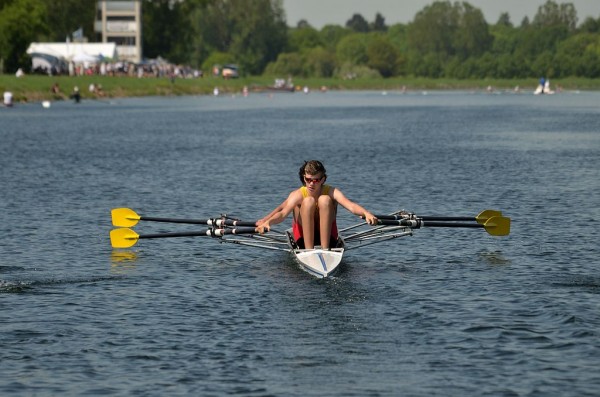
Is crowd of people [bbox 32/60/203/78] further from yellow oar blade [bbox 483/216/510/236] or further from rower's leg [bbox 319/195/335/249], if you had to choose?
rower's leg [bbox 319/195/335/249]

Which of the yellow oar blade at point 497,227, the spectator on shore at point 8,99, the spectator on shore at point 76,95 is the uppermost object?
the yellow oar blade at point 497,227

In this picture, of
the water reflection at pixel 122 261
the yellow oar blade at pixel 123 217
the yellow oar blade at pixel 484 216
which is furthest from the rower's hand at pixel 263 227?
the yellow oar blade at pixel 484 216

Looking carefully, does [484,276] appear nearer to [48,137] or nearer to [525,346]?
[525,346]

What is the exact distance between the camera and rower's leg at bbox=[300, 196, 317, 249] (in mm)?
23031

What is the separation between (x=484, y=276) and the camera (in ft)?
78.8

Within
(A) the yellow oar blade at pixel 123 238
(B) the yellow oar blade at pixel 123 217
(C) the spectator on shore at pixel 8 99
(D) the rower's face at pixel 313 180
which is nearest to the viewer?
(D) the rower's face at pixel 313 180

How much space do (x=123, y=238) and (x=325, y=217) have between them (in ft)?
19.6

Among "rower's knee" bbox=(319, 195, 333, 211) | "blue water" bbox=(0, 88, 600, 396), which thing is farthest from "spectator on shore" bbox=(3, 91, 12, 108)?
"rower's knee" bbox=(319, 195, 333, 211)

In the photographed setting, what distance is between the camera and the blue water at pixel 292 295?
16578 millimetres

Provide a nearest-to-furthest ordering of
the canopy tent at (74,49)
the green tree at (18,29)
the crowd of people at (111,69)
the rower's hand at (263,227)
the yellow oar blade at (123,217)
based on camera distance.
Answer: the rower's hand at (263,227) → the yellow oar blade at (123,217) → the green tree at (18,29) → the crowd of people at (111,69) → the canopy tent at (74,49)

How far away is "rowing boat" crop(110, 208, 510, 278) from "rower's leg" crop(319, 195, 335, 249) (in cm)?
21

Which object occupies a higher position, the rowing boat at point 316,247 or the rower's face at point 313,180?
the rower's face at point 313,180

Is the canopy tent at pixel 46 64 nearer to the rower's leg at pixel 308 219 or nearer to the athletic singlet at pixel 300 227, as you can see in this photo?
the athletic singlet at pixel 300 227

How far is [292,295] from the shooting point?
21922 mm
